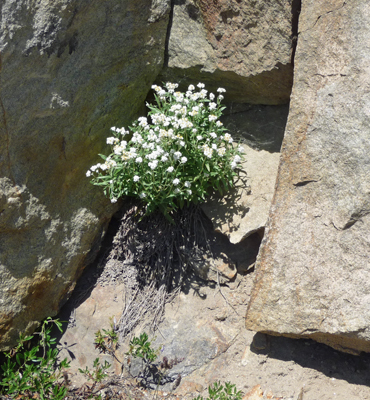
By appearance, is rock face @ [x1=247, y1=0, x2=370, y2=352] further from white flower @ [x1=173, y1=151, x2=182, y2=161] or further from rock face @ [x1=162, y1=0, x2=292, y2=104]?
white flower @ [x1=173, y1=151, x2=182, y2=161]

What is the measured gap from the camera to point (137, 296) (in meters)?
4.14

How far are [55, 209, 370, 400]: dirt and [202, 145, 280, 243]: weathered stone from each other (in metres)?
0.47

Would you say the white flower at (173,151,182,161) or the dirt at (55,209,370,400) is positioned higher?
the white flower at (173,151,182,161)

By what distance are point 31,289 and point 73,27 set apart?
2177 millimetres

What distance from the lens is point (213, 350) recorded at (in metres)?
3.77

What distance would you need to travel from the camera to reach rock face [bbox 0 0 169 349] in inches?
137

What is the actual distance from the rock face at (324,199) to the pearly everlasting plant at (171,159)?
631mm

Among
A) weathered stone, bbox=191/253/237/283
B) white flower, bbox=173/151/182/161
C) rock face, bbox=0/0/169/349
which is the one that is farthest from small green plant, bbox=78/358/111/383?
white flower, bbox=173/151/182/161

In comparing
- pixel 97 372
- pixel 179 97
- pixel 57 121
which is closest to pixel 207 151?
pixel 179 97

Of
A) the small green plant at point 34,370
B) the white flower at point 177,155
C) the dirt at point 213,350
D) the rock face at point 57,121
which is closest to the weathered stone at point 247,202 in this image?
the dirt at point 213,350

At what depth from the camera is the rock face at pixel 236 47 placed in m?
3.93

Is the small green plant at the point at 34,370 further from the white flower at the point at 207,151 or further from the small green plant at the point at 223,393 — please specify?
the white flower at the point at 207,151

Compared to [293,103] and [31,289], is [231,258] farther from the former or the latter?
[31,289]

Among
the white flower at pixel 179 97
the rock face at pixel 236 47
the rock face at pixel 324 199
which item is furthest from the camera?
the rock face at pixel 236 47
